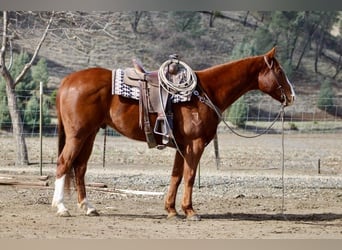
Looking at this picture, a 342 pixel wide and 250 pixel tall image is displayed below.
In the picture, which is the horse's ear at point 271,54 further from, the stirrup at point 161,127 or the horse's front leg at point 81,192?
the horse's front leg at point 81,192

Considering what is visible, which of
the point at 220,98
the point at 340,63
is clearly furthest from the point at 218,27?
the point at 220,98

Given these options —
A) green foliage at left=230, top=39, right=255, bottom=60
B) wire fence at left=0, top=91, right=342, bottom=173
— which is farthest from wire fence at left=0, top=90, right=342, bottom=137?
green foliage at left=230, top=39, right=255, bottom=60

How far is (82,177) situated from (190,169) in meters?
1.19

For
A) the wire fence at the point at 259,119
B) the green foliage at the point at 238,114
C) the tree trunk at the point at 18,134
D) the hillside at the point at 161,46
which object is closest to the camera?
the tree trunk at the point at 18,134

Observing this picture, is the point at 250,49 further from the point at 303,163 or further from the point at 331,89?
the point at 303,163

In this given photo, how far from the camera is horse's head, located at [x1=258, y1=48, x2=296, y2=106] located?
7762 millimetres

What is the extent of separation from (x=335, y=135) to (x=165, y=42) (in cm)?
1361

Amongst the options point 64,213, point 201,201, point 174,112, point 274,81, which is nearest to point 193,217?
point 174,112

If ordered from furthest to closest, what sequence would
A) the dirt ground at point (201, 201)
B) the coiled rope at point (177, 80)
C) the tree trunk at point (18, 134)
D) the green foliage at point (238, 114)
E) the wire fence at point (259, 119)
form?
the green foliage at point (238, 114), the wire fence at point (259, 119), the tree trunk at point (18, 134), the coiled rope at point (177, 80), the dirt ground at point (201, 201)

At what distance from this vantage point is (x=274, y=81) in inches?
306

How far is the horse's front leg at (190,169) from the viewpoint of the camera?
7.58 metres

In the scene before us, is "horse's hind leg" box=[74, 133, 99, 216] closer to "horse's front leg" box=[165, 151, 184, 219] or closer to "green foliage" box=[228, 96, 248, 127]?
"horse's front leg" box=[165, 151, 184, 219]

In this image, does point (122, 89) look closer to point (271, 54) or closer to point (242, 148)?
point (271, 54)

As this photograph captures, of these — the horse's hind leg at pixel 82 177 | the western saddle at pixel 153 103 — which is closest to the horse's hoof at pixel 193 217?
the western saddle at pixel 153 103
